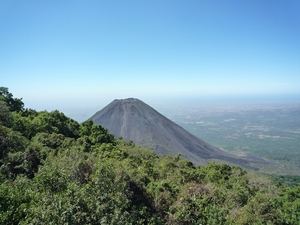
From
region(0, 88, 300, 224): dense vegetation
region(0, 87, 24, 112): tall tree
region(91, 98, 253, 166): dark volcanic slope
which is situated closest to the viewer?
region(0, 88, 300, 224): dense vegetation

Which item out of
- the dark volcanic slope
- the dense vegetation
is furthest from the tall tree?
the dark volcanic slope

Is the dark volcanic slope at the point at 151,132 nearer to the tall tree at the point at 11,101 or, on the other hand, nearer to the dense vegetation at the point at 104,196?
the tall tree at the point at 11,101

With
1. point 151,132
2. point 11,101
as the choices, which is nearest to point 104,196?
point 11,101

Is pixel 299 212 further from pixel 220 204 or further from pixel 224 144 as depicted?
pixel 224 144

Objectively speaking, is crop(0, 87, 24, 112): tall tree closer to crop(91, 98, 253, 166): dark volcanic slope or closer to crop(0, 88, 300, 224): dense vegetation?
crop(0, 88, 300, 224): dense vegetation

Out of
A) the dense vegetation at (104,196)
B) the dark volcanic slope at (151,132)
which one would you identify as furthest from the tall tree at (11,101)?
the dark volcanic slope at (151,132)

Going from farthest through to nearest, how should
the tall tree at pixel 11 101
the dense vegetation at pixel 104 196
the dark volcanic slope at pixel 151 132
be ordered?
the dark volcanic slope at pixel 151 132 < the tall tree at pixel 11 101 < the dense vegetation at pixel 104 196

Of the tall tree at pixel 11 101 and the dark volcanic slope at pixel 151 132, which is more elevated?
the tall tree at pixel 11 101

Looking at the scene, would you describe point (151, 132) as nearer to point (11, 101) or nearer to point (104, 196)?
point (11, 101)
